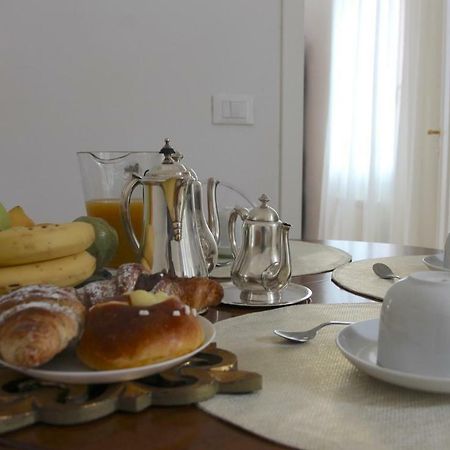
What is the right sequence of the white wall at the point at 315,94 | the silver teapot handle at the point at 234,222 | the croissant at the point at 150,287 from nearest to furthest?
the croissant at the point at 150,287 → the silver teapot handle at the point at 234,222 → the white wall at the point at 315,94

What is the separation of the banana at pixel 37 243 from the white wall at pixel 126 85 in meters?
1.20

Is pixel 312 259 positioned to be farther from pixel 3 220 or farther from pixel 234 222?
pixel 3 220

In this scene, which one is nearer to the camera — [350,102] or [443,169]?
[443,169]

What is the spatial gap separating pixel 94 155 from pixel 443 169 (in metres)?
1.82

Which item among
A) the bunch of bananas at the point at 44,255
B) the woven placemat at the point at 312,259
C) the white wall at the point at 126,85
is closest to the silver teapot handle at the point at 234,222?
the woven placemat at the point at 312,259

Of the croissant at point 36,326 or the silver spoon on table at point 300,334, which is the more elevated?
the croissant at point 36,326

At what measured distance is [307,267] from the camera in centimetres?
122

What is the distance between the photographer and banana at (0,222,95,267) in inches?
32.6

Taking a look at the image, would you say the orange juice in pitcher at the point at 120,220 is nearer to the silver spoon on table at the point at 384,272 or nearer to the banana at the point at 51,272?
the banana at the point at 51,272

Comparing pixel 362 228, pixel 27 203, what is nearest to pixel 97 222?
pixel 27 203

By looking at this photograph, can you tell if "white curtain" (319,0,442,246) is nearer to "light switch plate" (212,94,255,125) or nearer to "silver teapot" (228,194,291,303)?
"light switch plate" (212,94,255,125)

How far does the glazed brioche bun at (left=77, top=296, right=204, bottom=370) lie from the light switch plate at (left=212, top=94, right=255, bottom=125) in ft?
5.41

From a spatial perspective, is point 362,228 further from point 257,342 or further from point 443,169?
point 257,342

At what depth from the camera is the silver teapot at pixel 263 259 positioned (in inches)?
36.9
